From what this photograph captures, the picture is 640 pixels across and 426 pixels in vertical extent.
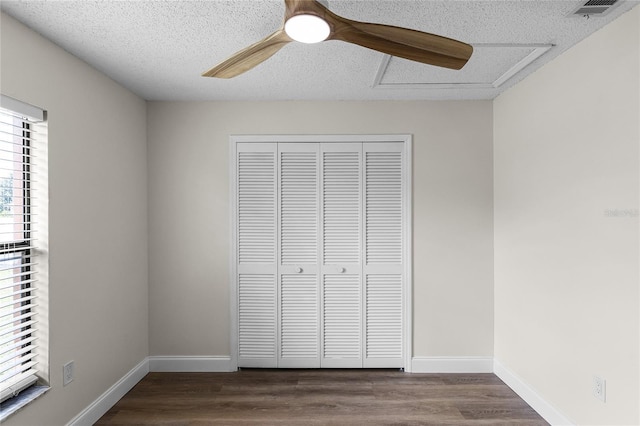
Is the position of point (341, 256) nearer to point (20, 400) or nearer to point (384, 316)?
point (384, 316)

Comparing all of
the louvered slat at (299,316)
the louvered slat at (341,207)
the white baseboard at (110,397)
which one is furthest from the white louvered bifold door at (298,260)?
the white baseboard at (110,397)

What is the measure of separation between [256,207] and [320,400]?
5.44ft

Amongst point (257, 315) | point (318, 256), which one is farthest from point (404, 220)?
point (257, 315)

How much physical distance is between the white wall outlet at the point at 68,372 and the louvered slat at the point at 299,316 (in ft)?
5.18

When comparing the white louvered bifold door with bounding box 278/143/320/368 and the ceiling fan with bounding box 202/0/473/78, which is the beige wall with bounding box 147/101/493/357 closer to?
the white louvered bifold door with bounding box 278/143/320/368

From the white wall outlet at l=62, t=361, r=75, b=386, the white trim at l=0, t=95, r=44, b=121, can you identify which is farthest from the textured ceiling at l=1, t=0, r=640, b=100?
the white wall outlet at l=62, t=361, r=75, b=386

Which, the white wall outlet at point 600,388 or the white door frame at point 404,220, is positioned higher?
the white door frame at point 404,220

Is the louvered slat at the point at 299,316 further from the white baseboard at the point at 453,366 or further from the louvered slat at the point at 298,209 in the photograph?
the white baseboard at the point at 453,366

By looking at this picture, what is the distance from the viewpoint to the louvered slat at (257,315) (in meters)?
3.36

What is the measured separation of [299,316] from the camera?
11.1ft

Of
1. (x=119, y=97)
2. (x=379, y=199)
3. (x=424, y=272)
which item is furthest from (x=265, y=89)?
(x=424, y=272)

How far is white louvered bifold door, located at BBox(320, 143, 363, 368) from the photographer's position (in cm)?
335

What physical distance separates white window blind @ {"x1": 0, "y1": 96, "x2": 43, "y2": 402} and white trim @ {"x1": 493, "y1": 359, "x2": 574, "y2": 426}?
3183mm

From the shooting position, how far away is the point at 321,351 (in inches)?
133
